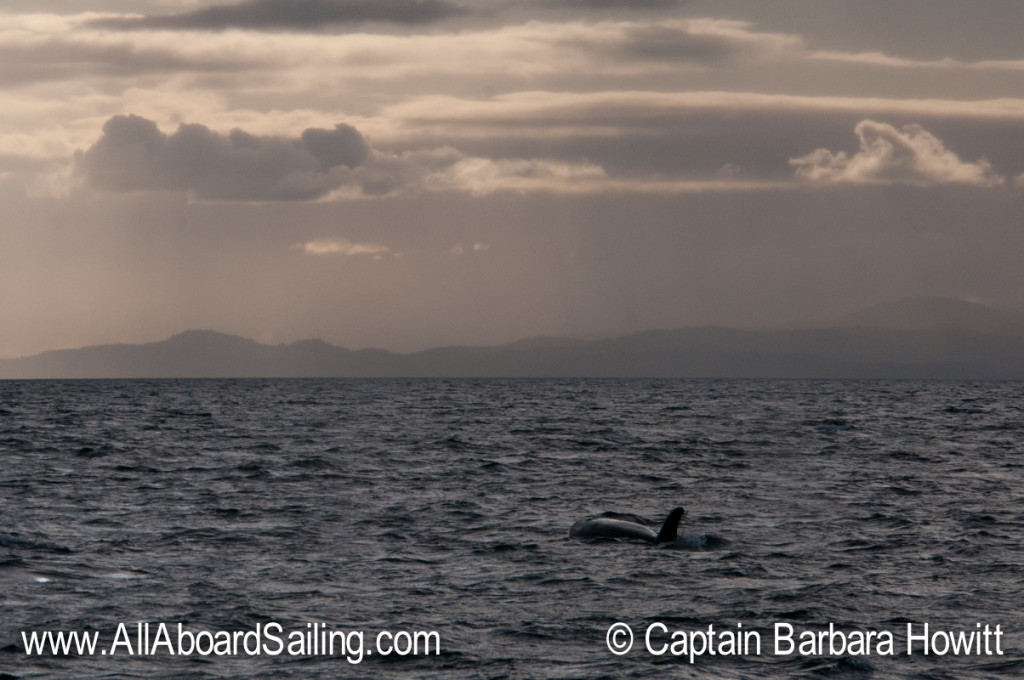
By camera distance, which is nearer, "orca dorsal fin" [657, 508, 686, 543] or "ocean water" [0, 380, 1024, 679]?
"ocean water" [0, 380, 1024, 679]

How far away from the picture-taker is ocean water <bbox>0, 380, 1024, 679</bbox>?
52.8 feet

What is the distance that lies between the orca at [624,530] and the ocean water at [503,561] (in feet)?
1.54

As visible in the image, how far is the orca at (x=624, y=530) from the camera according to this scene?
2653cm

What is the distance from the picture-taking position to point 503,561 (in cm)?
2333

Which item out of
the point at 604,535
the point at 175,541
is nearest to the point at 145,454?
the point at 175,541

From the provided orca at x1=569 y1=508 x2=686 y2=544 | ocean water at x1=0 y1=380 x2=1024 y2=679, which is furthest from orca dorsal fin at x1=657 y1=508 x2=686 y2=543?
ocean water at x1=0 y1=380 x2=1024 y2=679

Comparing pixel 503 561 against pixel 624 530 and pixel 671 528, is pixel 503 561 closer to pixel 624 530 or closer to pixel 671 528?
pixel 624 530

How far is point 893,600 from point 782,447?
38038mm

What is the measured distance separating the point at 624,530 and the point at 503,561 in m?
4.65

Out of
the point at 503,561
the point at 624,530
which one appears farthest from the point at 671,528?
the point at 503,561

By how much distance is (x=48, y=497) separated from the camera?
3406 cm

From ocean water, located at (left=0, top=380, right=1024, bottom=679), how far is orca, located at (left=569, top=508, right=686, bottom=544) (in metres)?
0.47

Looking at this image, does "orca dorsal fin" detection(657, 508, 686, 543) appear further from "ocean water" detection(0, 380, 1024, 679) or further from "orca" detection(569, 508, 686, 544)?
"ocean water" detection(0, 380, 1024, 679)

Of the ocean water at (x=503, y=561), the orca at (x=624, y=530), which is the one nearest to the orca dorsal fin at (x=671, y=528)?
the orca at (x=624, y=530)
